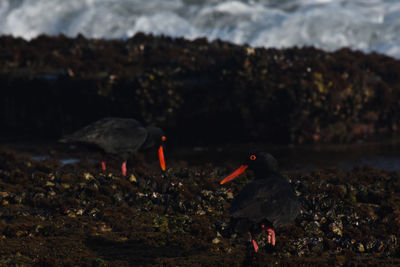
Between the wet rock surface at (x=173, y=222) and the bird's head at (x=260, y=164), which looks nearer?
the wet rock surface at (x=173, y=222)

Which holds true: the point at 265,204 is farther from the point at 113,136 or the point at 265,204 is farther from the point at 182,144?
the point at 182,144

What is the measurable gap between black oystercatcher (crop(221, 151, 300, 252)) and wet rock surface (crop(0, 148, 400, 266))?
0.70m

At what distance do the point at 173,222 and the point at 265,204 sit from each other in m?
3.14

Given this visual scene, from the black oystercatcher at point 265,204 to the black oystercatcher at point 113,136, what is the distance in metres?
5.83

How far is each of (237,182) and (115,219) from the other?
15.5 feet

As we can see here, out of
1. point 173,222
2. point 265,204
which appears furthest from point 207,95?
point 265,204

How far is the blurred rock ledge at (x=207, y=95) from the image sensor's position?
23312mm

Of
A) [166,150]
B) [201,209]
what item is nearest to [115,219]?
[201,209]

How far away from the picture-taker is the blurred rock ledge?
2331 centimetres

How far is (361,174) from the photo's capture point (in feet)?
49.1

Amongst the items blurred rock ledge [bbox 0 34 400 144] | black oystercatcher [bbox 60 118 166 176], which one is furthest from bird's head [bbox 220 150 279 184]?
blurred rock ledge [bbox 0 34 400 144]

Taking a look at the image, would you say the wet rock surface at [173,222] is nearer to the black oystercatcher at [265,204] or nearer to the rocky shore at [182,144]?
the rocky shore at [182,144]

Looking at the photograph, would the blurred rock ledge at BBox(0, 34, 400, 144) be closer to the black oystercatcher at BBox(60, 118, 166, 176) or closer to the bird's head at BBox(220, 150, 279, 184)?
the black oystercatcher at BBox(60, 118, 166, 176)

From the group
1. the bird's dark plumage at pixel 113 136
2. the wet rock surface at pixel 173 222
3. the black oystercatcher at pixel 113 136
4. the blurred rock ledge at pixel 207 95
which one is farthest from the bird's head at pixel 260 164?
the blurred rock ledge at pixel 207 95
